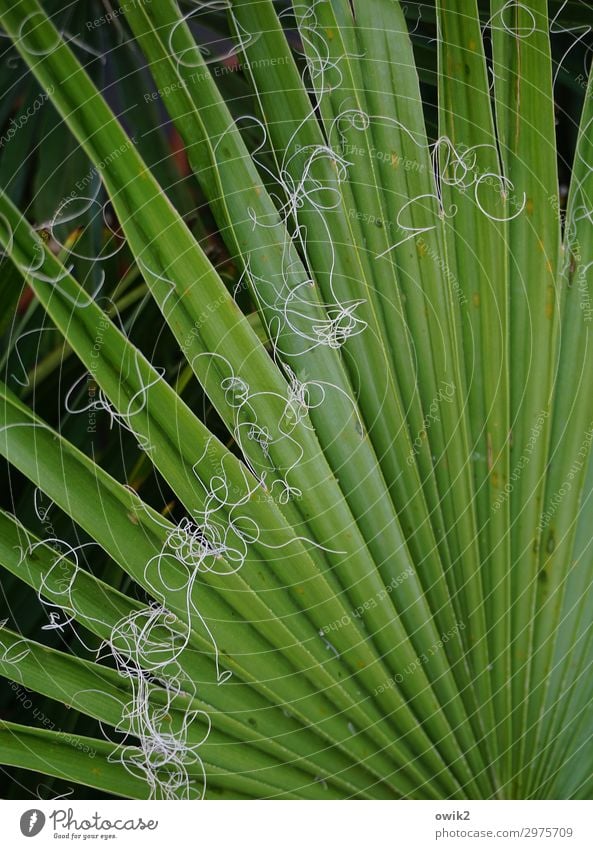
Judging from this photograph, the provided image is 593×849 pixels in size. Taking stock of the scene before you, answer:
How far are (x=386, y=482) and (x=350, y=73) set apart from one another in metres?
0.40

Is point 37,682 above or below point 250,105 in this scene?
below

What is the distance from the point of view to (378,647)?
604mm

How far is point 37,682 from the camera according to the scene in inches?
24.3

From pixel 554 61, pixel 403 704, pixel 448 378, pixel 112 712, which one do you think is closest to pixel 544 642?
pixel 403 704

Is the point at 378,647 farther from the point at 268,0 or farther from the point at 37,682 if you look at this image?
the point at 268,0

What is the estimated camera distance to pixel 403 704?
611 millimetres

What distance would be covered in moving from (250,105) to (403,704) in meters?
0.60

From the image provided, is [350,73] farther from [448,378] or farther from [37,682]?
[37,682]

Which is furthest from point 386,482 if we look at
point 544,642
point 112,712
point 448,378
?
point 112,712

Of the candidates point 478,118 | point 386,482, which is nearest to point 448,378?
point 386,482
